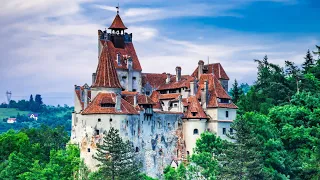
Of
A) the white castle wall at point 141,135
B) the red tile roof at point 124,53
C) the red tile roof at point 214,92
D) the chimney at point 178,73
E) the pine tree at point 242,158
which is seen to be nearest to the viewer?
the pine tree at point 242,158

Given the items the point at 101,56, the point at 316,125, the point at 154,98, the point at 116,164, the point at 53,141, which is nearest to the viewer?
the point at 116,164

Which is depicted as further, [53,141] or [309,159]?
[53,141]

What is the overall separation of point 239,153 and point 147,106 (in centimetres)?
1338

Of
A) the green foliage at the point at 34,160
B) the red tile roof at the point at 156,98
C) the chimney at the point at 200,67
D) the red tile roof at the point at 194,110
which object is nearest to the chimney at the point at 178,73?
the chimney at the point at 200,67

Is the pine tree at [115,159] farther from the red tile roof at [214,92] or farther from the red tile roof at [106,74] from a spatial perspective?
the red tile roof at [214,92]

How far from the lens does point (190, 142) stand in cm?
8788

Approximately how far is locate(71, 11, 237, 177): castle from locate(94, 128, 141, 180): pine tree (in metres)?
2.05

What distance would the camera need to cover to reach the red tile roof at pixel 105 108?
81250 millimetres

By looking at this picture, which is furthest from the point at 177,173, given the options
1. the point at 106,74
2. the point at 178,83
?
the point at 106,74

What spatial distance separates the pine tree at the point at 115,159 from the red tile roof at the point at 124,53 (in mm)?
13485

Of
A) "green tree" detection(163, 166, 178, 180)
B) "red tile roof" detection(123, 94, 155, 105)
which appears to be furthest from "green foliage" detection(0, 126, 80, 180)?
"green tree" detection(163, 166, 178, 180)

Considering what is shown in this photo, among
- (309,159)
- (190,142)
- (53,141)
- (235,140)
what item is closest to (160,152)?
(190,142)

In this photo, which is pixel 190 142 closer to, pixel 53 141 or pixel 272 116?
pixel 272 116

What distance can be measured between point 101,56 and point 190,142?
54.1 ft
